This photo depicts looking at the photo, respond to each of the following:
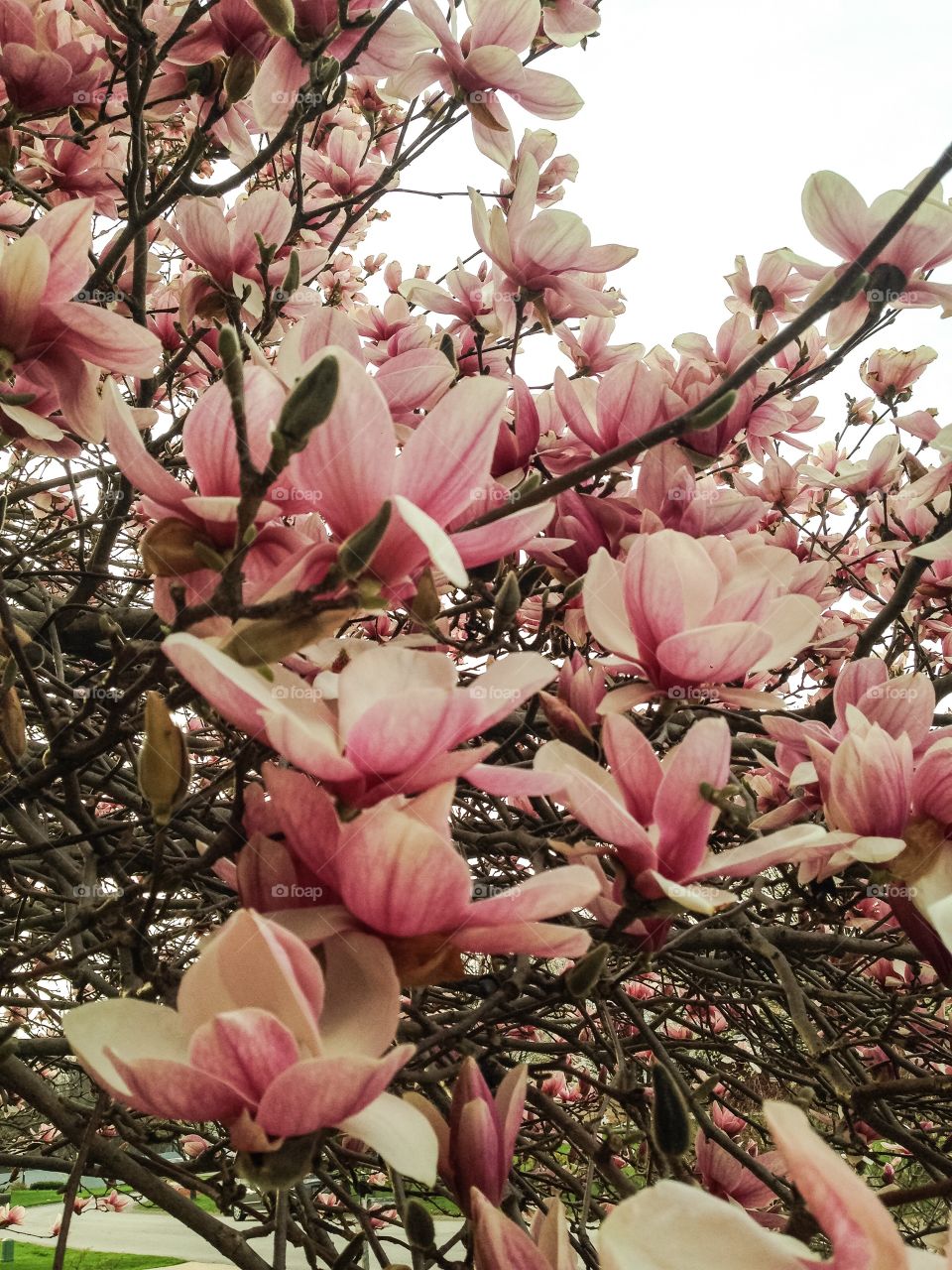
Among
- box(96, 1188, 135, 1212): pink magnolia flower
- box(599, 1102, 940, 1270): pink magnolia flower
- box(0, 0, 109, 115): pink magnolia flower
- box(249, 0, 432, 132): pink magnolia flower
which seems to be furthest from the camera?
box(96, 1188, 135, 1212): pink magnolia flower

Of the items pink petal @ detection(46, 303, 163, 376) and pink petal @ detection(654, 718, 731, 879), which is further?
pink petal @ detection(46, 303, 163, 376)

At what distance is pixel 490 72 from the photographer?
1286 mm

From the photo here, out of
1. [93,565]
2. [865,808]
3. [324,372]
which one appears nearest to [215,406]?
[324,372]

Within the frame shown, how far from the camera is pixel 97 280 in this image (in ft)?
3.80

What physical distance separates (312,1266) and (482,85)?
4.73ft

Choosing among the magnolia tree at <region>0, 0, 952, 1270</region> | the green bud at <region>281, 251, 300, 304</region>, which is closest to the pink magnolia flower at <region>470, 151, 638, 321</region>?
the magnolia tree at <region>0, 0, 952, 1270</region>

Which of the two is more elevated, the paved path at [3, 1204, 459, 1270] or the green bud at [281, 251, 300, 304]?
the green bud at [281, 251, 300, 304]

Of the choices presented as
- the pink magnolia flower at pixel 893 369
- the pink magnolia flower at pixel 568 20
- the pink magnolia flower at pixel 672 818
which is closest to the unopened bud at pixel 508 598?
the pink magnolia flower at pixel 672 818

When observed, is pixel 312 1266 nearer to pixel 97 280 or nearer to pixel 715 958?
pixel 715 958

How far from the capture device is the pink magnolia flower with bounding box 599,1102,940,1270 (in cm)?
34

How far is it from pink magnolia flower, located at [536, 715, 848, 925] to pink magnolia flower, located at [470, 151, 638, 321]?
760 mm

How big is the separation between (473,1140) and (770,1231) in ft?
1.01

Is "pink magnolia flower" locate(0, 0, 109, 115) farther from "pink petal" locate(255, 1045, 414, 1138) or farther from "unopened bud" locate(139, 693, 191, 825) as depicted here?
"pink petal" locate(255, 1045, 414, 1138)

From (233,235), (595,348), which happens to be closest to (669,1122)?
(233,235)
